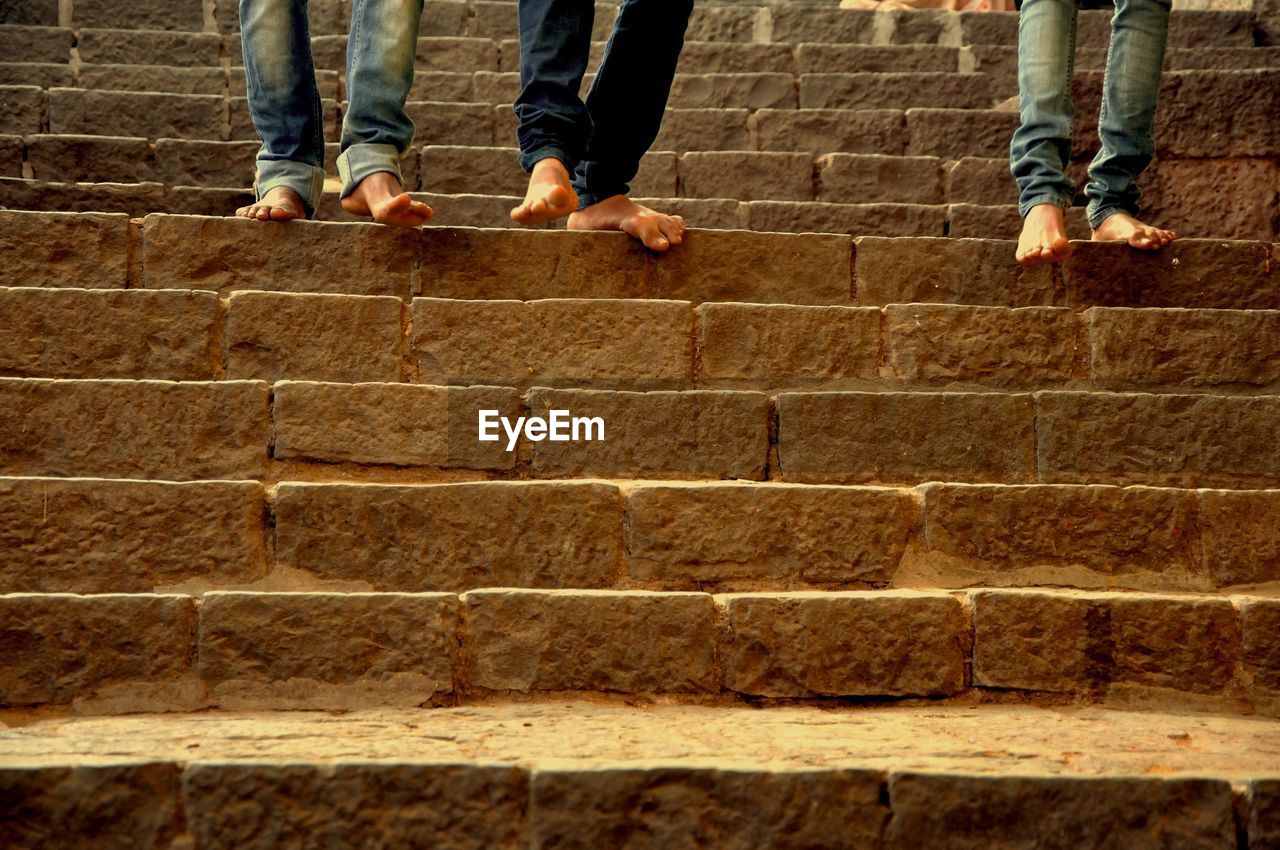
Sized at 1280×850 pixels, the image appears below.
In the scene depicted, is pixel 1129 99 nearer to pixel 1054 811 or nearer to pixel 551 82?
pixel 551 82

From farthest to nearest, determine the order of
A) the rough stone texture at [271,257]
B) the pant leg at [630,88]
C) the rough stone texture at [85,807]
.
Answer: the pant leg at [630,88], the rough stone texture at [271,257], the rough stone texture at [85,807]

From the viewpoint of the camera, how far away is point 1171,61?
5.87 metres

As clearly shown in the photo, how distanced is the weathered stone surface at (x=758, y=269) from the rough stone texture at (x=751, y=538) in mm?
895

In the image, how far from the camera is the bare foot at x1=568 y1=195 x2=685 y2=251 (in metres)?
3.66

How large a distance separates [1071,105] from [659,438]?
63.3 inches

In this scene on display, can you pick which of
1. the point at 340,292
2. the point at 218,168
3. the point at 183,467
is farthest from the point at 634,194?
the point at 183,467

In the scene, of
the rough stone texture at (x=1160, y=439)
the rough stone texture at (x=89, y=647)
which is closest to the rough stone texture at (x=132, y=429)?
the rough stone texture at (x=89, y=647)

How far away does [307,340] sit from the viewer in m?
3.30

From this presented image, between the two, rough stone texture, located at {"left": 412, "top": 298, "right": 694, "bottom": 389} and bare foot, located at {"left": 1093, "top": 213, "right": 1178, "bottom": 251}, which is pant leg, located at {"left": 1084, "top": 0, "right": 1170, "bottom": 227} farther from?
rough stone texture, located at {"left": 412, "top": 298, "right": 694, "bottom": 389}

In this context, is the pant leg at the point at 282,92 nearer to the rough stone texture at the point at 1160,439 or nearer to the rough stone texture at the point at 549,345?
the rough stone texture at the point at 549,345

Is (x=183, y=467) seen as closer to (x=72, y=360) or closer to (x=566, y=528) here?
(x=72, y=360)

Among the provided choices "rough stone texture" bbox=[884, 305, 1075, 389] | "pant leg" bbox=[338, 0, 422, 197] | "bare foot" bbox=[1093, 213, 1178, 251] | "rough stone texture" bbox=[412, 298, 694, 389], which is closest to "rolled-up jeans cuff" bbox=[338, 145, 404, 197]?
"pant leg" bbox=[338, 0, 422, 197]

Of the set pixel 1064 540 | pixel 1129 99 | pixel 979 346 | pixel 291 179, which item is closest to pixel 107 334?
pixel 291 179

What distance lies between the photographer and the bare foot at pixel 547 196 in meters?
3.51
